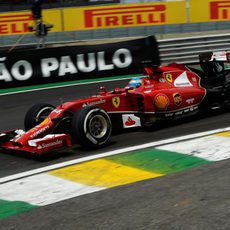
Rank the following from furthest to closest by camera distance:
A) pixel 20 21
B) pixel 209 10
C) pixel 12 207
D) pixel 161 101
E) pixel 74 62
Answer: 1. pixel 209 10
2. pixel 20 21
3. pixel 74 62
4. pixel 161 101
5. pixel 12 207

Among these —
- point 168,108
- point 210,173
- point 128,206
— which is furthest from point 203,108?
point 128,206

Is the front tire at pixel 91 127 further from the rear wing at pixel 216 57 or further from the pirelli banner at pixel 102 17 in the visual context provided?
the pirelli banner at pixel 102 17

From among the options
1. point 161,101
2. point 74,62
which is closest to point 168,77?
point 161,101

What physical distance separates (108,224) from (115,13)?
1684 cm

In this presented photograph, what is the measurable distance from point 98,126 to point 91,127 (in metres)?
0.18

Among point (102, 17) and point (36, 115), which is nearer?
point (36, 115)

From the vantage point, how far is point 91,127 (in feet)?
21.8

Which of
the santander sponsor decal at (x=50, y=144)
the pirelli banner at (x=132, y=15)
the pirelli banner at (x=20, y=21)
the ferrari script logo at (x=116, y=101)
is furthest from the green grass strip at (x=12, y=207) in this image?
the pirelli banner at (x=132, y=15)

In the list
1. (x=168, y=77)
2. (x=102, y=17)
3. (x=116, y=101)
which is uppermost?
(x=102, y=17)

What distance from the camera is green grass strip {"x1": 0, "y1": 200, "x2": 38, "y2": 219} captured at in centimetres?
451

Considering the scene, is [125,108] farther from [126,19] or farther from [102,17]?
[102,17]

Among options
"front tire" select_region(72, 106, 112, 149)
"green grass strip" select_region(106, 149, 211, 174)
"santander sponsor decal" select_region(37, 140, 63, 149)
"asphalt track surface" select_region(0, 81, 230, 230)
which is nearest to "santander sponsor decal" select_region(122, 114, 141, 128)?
"front tire" select_region(72, 106, 112, 149)

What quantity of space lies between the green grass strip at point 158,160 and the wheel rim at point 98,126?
1.89 feet

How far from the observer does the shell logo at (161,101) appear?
7.58 meters
